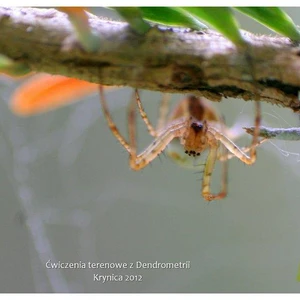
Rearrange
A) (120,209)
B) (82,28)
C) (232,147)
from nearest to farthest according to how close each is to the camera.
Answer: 1. (82,28)
2. (232,147)
3. (120,209)

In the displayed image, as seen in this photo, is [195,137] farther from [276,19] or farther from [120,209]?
[120,209]

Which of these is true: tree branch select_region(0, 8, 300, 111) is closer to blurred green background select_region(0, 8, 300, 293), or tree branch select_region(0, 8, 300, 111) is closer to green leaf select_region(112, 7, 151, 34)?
green leaf select_region(112, 7, 151, 34)

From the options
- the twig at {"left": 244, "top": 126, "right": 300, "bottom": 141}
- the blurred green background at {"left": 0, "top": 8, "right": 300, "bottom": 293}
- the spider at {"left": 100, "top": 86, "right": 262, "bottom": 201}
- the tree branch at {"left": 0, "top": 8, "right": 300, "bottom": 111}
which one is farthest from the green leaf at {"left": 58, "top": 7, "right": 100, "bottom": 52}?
the blurred green background at {"left": 0, "top": 8, "right": 300, "bottom": 293}

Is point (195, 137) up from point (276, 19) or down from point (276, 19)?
down

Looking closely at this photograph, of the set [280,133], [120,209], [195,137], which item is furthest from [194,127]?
[120,209]

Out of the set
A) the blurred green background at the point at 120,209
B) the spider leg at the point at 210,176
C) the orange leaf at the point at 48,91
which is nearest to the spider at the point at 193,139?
the spider leg at the point at 210,176
